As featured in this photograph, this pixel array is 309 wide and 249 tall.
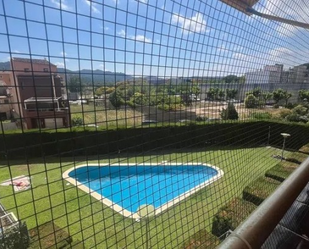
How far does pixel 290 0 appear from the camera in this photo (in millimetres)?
2307

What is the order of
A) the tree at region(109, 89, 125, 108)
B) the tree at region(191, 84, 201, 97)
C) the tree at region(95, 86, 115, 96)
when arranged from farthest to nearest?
the tree at region(191, 84, 201, 97) < the tree at region(109, 89, 125, 108) < the tree at region(95, 86, 115, 96)

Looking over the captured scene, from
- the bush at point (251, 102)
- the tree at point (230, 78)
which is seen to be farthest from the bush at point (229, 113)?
the tree at point (230, 78)

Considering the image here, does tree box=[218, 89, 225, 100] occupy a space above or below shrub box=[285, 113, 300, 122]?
above

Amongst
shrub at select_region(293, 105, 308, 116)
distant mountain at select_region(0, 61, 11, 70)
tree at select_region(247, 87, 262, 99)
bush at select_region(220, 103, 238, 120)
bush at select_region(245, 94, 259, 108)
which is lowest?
shrub at select_region(293, 105, 308, 116)

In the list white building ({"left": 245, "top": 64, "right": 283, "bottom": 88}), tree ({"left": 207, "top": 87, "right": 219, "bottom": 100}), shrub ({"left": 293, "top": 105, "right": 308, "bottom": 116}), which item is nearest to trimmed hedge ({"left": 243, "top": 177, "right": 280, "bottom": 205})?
white building ({"left": 245, "top": 64, "right": 283, "bottom": 88})

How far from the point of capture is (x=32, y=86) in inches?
38.5

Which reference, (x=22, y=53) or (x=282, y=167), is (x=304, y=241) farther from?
(x=282, y=167)

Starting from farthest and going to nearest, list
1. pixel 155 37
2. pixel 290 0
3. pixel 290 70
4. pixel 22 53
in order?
pixel 290 70, pixel 290 0, pixel 155 37, pixel 22 53

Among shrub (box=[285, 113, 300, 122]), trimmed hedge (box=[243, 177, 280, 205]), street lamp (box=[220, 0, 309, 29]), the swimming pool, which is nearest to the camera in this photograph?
street lamp (box=[220, 0, 309, 29])

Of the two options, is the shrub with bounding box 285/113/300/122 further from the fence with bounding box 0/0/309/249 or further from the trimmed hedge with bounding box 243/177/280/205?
the fence with bounding box 0/0/309/249

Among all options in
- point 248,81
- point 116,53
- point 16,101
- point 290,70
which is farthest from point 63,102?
point 290,70

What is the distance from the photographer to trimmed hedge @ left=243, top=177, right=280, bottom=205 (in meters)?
3.98

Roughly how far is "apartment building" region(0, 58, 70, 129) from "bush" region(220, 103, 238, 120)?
2.04 m

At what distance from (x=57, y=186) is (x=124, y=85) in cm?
555
